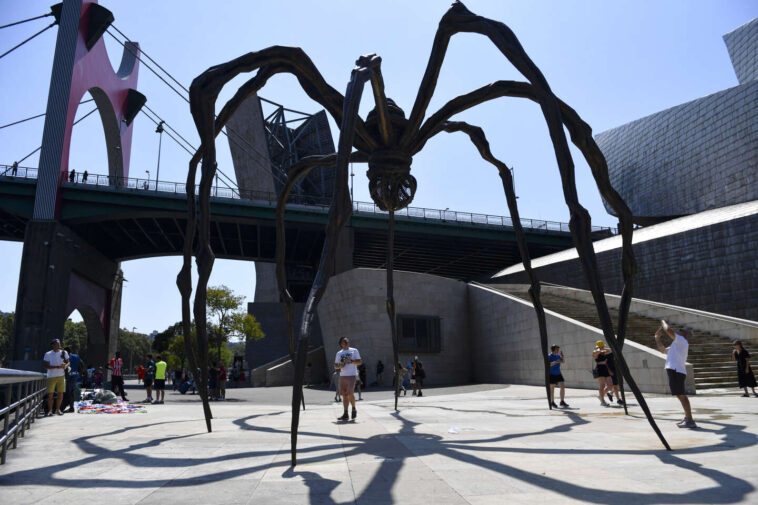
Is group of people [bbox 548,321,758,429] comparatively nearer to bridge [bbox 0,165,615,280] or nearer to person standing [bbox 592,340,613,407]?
person standing [bbox 592,340,613,407]

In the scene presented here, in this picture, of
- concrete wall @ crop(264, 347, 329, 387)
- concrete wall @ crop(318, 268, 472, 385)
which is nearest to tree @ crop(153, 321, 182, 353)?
concrete wall @ crop(264, 347, 329, 387)

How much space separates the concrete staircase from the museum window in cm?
614

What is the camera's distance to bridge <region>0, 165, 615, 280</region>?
127 feet

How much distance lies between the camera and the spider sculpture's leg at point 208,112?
525 centimetres

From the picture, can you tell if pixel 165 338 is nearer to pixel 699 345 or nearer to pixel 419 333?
pixel 419 333

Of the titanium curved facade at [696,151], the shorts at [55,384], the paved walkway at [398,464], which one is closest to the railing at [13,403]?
the paved walkway at [398,464]

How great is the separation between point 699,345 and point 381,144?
16.0 m

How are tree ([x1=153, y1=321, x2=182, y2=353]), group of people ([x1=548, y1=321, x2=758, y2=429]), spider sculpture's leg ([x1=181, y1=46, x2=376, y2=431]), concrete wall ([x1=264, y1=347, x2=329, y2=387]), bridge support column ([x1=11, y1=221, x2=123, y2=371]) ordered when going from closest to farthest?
spider sculpture's leg ([x1=181, y1=46, x2=376, y2=431]) → group of people ([x1=548, y1=321, x2=758, y2=429]) → bridge support column ([x1=11, y1=221, x2=123, y2=371]) → concrete wall ([x1=264, y1=347, x2=329, y2=387]) → tree ([x1=153, y1=321, x2=182, y2=353])

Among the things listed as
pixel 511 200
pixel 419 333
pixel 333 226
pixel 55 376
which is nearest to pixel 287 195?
pixel 511 200

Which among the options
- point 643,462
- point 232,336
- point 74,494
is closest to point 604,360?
point 643,462

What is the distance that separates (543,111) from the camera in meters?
4.63

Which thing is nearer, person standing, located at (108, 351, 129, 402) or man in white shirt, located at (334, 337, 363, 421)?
man in white shirt, located at (334, 337, 363, 421)

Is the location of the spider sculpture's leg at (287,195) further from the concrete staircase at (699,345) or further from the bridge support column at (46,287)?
the bridge support column at (46,287)

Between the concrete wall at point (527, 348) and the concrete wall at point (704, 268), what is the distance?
5.53m
